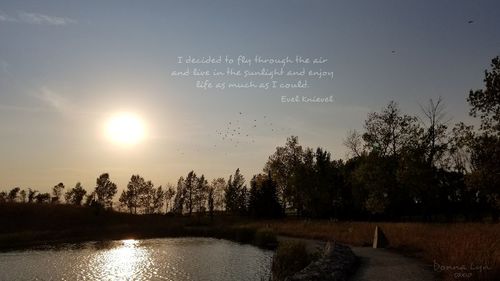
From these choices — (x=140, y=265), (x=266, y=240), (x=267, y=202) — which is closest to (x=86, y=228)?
(x=267, y=202)

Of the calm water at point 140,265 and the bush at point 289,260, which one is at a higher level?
the bush at point 289,260

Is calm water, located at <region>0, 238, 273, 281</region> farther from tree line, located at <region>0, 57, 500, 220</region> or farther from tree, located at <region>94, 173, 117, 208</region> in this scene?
tree, located at <region>94, 173, 117, 208</region>

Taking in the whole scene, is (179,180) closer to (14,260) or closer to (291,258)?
(14,260)

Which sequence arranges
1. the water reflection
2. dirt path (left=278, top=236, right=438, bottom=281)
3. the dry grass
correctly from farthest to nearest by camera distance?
the water reflection → dirt path (left=278, top=236, right=438, bottom=281) → the dry grass

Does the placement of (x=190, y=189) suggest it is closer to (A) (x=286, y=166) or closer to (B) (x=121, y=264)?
(A) (x=286, y=166)

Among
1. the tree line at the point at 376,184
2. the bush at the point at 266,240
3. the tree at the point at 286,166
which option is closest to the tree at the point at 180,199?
the tree line at the point at 376,184

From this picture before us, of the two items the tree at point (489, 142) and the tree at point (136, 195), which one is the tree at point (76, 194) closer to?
the tree at point (136, 195)

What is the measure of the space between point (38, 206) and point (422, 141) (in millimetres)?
66857

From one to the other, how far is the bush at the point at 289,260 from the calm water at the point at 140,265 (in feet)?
3.12

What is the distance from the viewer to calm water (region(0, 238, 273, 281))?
2409cm

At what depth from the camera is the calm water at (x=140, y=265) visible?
79.0ft

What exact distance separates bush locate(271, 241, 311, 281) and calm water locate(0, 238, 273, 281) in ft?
3.12

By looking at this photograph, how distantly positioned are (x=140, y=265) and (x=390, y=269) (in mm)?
17106

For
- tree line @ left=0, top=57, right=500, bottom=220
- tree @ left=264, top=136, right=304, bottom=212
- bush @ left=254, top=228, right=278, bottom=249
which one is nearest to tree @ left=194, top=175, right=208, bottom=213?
tree line @ left=0, top=57, right=500, bottom=220
